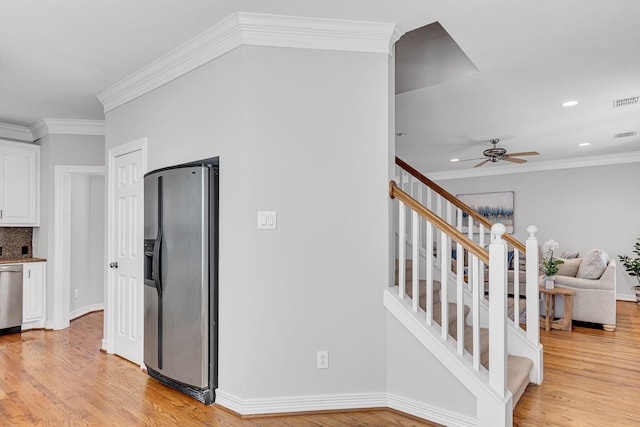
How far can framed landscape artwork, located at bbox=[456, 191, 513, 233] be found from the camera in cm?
805

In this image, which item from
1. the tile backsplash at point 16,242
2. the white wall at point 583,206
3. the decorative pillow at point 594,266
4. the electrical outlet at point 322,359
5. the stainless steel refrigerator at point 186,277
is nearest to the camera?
the electrical outlet at point 322,359

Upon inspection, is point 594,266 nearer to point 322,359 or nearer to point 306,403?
point 322,359

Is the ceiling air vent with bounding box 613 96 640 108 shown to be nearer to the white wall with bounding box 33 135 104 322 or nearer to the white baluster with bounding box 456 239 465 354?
the white baluster with bounding box 456 239 465 354

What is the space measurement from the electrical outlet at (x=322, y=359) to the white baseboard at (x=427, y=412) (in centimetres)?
46

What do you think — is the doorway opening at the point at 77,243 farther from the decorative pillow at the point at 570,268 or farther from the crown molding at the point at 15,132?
the decorative pillow at the point at 570,268

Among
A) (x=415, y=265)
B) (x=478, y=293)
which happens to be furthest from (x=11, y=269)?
(x=478, y=293)

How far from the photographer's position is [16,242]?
16.2 ft

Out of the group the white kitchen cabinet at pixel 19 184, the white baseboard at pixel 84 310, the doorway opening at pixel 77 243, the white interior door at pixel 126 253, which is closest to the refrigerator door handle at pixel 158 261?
the white interior door at pixel 126 253

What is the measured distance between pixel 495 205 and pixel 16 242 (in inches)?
324

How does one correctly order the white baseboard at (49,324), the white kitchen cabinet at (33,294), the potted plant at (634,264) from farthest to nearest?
the potted plant at (634,264)
the white baseboard at (49,324)
the white kitchen cabinet at (33,294)

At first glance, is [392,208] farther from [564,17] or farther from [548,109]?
[548,109]

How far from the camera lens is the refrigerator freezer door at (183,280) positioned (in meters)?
2.65

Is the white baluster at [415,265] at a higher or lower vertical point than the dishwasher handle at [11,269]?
higher

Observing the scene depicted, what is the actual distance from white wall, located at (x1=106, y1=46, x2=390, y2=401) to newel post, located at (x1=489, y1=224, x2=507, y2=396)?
67 cm
